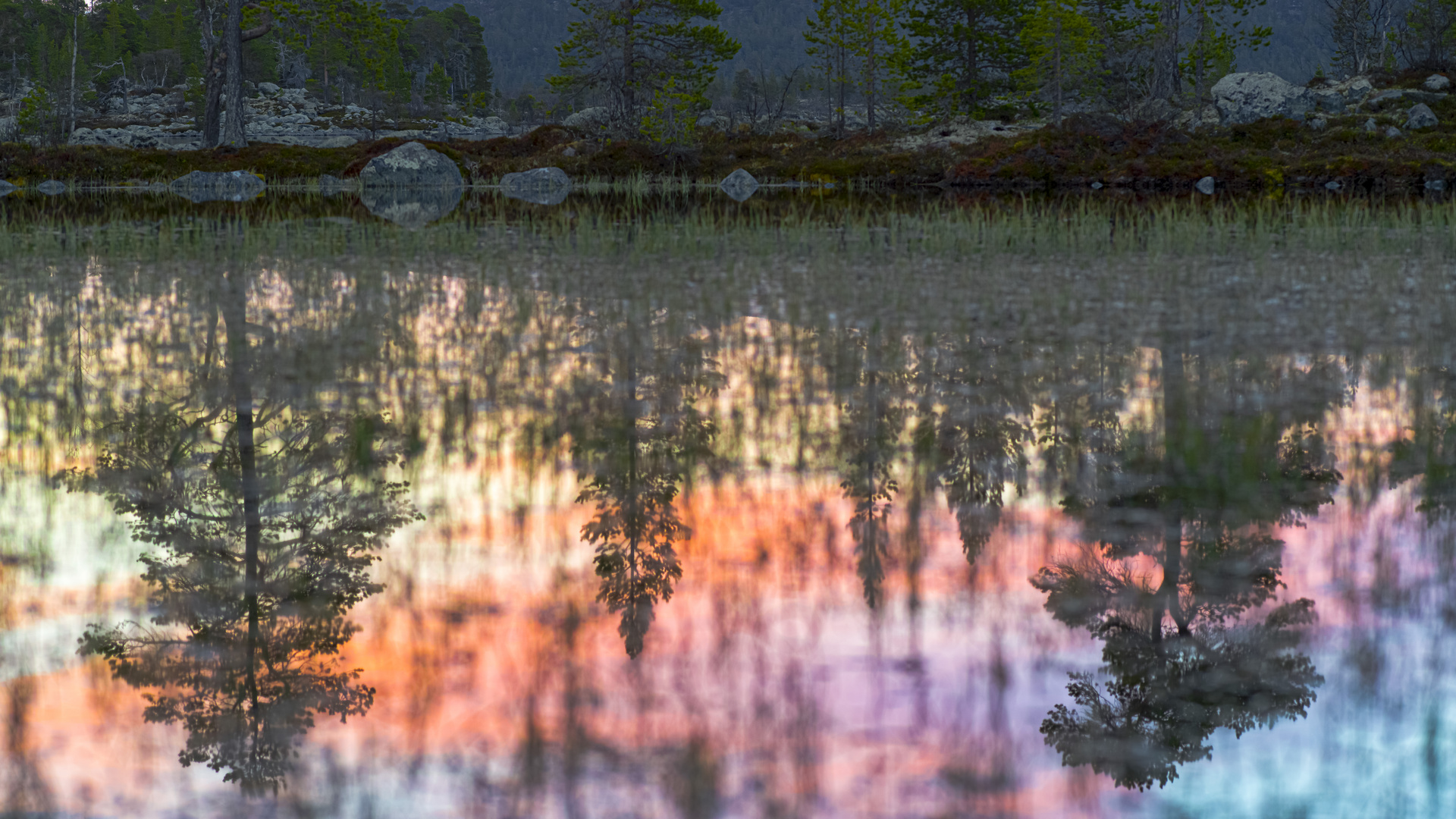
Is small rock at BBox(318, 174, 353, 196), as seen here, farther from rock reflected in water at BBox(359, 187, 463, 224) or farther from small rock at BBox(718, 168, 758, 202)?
small rock at BBox(718, 168, 758, 202)

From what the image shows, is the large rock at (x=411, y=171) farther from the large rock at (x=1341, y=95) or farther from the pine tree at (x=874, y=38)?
the large rock at (x=1341, y=95)

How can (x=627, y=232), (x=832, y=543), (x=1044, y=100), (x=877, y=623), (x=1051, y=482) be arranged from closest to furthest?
(x=877, y=623) → (x=832, y=543) → (x=1051, y=482) → (x=627, y=232) → (x=1044, y=100)

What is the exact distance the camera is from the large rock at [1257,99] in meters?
48.2

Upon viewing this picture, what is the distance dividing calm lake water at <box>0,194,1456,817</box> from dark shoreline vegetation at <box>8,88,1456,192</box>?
93.6ft

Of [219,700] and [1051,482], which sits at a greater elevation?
[1051,482]

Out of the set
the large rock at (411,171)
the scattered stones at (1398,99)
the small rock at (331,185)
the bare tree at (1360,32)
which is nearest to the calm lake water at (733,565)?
the small rock at (331,185)

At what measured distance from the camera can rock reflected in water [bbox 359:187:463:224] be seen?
78.8 feet

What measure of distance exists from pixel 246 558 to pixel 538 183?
37.2 m

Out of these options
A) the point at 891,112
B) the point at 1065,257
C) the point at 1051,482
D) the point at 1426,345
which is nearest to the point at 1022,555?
the point at 1051,482

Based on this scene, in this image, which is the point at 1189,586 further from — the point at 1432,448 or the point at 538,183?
the point at 538,183

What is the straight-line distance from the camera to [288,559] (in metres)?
5.03

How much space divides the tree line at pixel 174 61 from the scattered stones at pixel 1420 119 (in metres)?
60.7

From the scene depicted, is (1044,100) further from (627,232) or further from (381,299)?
(381,299)

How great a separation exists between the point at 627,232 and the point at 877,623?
14526 millimetres
